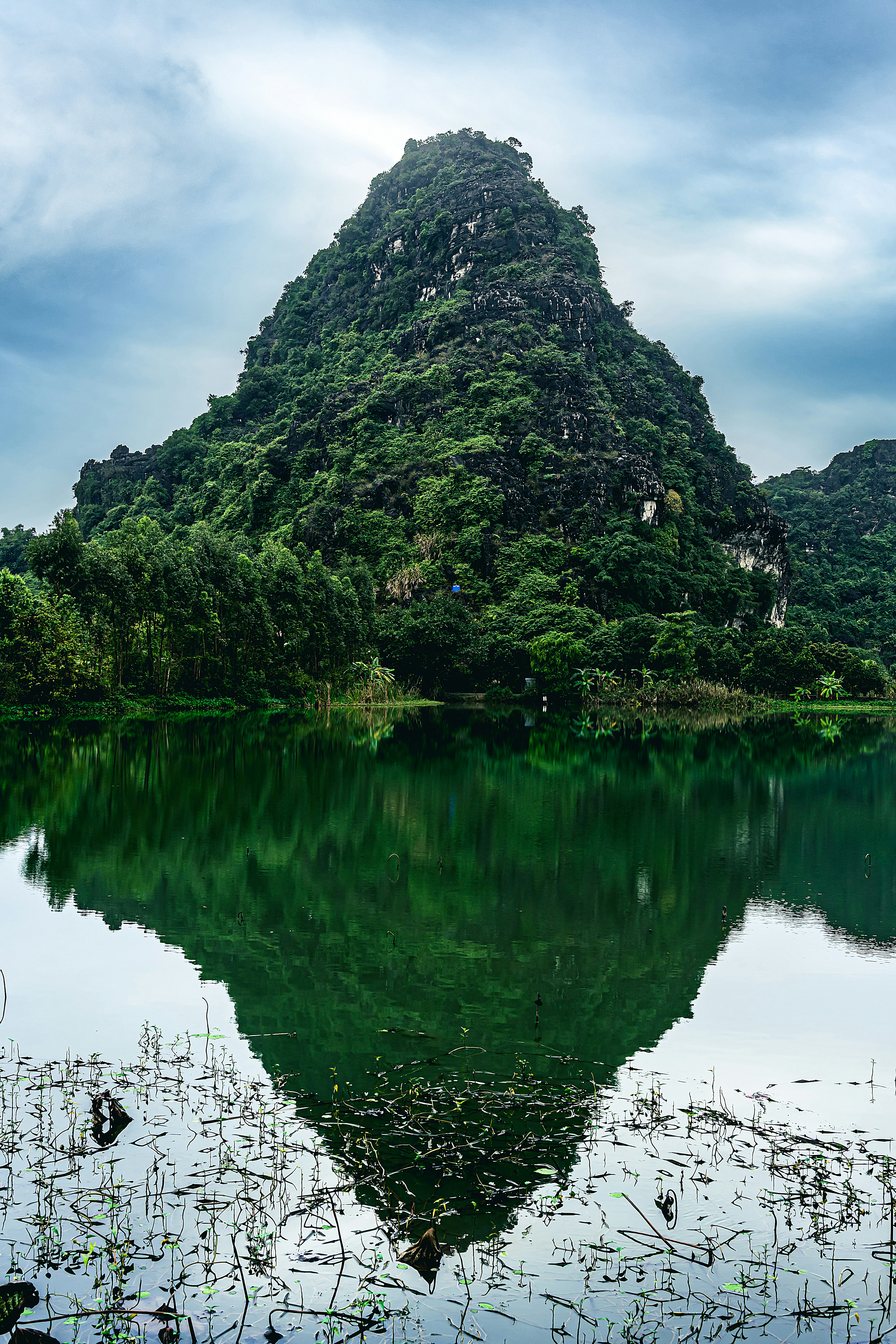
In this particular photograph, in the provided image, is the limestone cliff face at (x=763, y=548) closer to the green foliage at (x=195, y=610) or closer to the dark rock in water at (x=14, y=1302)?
the green foliage at (x=195, y=610)

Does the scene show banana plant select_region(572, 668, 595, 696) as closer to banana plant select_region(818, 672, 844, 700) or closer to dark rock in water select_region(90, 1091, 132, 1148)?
banana plant select_region(818, 672, 844, 700)

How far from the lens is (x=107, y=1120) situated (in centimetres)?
664

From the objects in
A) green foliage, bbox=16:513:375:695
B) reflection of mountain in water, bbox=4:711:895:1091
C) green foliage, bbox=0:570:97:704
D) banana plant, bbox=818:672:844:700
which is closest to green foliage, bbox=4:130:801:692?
green foliage, bbox=16:513:375:695

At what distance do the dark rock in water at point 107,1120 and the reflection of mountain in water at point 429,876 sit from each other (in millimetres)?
1446

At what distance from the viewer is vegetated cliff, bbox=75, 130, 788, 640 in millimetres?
106688

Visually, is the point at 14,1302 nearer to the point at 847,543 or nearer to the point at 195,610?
the point at 195,610

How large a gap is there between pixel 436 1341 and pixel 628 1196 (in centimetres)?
178

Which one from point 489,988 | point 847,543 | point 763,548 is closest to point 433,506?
point 763,548

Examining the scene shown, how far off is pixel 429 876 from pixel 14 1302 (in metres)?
10.7

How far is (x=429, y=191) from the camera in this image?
516ft

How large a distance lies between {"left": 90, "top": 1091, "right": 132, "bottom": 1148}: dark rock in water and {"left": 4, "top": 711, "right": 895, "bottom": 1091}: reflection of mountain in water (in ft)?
4.74

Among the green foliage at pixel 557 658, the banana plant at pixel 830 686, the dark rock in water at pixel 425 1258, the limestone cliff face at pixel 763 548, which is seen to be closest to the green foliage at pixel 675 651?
the green foliage at pixel 557 658

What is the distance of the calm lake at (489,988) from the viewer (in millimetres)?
5074

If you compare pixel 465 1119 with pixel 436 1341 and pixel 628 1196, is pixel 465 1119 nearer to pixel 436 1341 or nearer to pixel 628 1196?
pixel 628 1196
